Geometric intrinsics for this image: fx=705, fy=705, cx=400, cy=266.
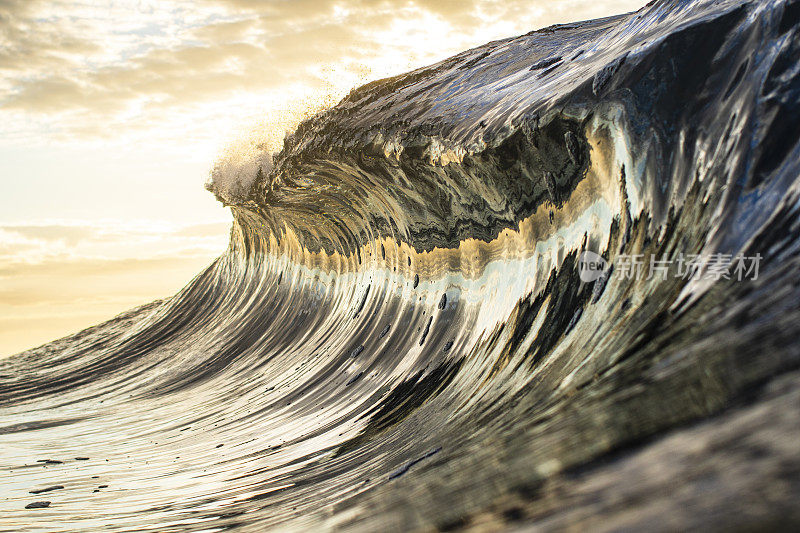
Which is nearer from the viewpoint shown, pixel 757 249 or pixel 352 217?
pixel 757 249

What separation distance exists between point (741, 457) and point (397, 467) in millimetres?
1345

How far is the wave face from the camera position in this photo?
1370 mm

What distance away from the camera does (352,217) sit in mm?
5191

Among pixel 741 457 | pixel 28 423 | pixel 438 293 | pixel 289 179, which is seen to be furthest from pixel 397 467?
pixel 28 423

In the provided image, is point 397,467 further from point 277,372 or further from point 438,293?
point 277,372

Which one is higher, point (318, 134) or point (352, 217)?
point (318, 134)

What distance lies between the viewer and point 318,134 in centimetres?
508

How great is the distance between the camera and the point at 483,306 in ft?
11.2

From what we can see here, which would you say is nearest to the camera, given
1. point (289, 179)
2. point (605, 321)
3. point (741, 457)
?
point (741, 457)

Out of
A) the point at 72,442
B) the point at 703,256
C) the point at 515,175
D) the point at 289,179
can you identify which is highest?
the point at 289,179

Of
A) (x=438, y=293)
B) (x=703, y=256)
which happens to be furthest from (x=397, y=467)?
(x=438, y=293)

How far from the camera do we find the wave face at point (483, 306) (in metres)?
1.37

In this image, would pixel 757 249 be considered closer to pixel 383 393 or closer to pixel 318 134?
pixel 383 393

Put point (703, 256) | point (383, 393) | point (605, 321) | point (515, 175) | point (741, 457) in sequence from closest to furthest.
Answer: point (741, 457)
point (703, 256)
point (605, 321)
point (515, 175)
point (383, 393)
